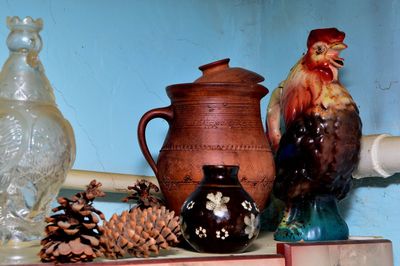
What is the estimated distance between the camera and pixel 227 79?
0.96 meters

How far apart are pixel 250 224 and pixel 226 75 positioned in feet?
1.01

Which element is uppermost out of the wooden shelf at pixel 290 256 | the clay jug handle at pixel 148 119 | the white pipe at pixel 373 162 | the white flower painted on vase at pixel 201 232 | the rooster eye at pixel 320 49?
the rooster eye at pixel 320 49

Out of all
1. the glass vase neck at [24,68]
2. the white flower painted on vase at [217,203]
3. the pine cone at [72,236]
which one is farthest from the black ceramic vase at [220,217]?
the glass vase neck at [24,68]

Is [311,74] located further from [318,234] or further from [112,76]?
[112,76]

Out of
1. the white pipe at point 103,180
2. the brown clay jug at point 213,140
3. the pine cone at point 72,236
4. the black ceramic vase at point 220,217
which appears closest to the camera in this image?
the pine cone at point 72,236

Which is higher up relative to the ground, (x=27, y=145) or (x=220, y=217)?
(x=27, y=145)

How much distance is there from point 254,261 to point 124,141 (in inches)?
18.7

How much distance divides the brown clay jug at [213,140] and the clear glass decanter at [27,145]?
172 mm

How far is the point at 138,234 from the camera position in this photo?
72cm

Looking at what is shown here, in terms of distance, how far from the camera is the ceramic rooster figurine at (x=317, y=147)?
2.94 feet

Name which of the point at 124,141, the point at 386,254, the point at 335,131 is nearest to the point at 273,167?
the point at 335,131

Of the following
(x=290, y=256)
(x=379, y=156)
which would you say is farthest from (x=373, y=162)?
(x=290, y=256)

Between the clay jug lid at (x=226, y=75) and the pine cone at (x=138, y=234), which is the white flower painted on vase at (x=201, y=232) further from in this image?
the clay jug lid at (x=226, y=75)

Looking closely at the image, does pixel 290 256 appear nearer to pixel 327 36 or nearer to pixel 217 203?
pixel 217 203
